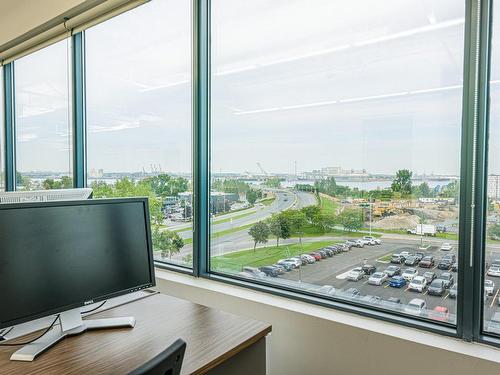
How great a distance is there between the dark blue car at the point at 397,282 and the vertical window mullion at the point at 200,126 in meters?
1.11

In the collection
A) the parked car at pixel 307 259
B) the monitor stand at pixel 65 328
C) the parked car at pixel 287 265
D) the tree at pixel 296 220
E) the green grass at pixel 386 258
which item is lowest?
the monitor stand at pixel 65 328

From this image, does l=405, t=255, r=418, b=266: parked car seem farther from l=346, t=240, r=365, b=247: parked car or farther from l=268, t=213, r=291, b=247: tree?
l=268, t=213, r=291, b=247: tree

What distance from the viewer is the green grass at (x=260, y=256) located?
6.09 feet

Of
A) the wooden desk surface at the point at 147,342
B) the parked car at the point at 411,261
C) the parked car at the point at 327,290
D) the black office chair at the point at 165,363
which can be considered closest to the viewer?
the black office chair at the point at 165,363

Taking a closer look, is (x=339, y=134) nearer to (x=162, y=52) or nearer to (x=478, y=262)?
(x=478, y=262)

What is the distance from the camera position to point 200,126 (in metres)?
2.22

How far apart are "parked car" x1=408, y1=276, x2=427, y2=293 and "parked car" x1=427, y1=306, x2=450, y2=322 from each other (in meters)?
0.09

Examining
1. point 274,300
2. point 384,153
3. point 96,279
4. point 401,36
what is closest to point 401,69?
point 401,36

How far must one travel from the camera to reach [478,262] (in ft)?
4.46

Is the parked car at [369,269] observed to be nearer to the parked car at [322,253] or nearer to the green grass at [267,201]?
the parked car at [322,253]

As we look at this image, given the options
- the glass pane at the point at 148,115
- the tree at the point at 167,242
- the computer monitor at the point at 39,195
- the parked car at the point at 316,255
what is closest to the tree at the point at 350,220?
the parked car at the point at 316,255

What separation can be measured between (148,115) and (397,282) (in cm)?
199

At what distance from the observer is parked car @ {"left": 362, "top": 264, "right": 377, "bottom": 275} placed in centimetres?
164

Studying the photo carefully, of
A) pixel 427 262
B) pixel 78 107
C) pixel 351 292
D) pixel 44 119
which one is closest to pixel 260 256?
pixel 351 292
